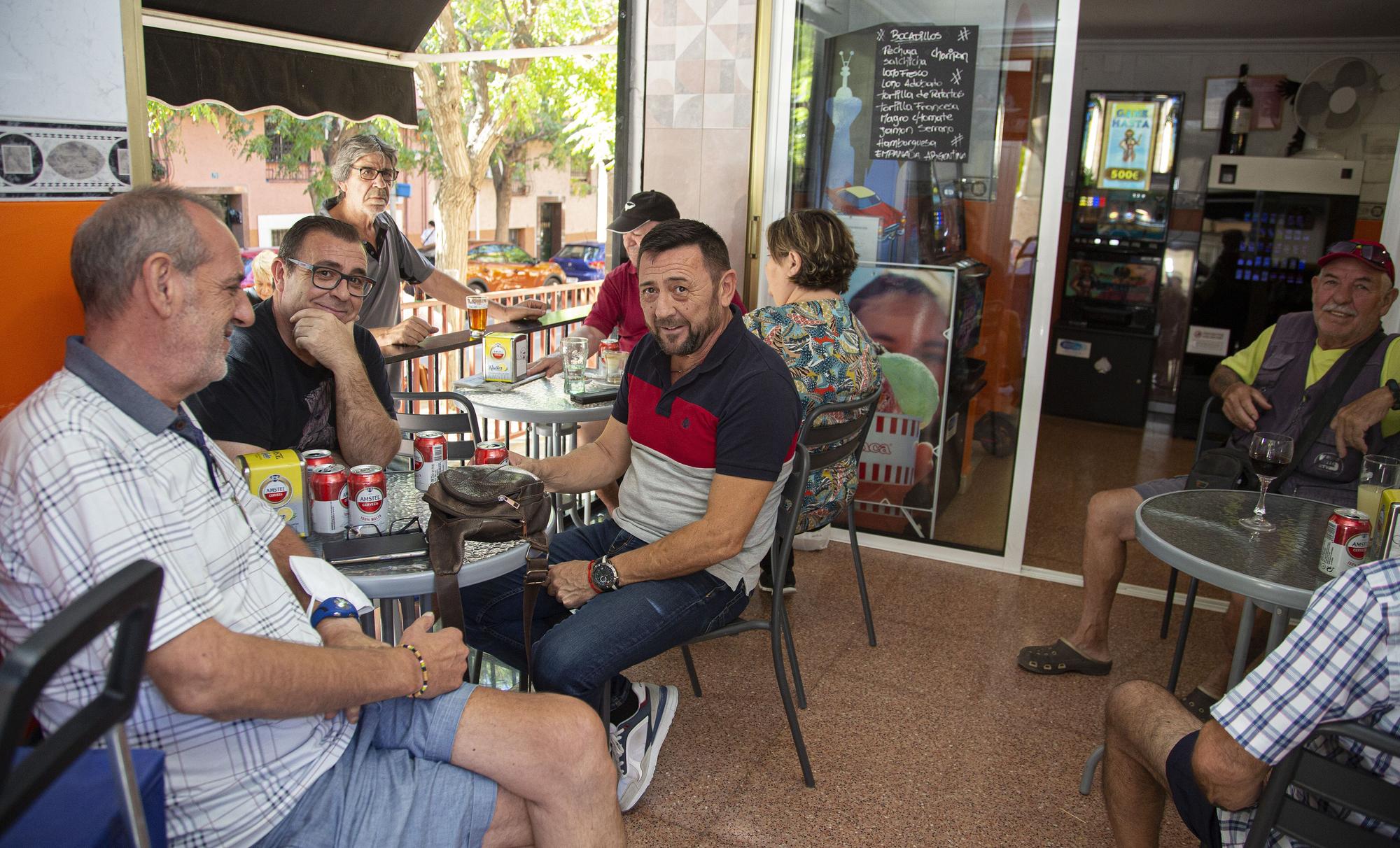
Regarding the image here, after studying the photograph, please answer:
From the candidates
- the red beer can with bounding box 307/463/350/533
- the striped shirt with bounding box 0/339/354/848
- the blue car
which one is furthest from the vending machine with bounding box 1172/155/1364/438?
the blue car

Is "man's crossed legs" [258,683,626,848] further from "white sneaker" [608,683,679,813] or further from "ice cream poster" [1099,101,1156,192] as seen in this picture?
"ice cream poster" [1099,101,1156,192]

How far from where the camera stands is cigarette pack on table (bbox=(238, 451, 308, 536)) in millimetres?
1787

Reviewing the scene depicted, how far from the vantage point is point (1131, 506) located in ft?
10.0

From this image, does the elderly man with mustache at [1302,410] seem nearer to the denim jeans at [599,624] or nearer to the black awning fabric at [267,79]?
Result: the denim jeans at [599,624]

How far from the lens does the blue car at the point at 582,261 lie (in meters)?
17.0

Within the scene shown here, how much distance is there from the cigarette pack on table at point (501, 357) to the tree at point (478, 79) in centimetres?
947

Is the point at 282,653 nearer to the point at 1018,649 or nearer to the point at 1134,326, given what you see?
the point at 1018,649

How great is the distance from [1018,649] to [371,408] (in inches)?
88.0

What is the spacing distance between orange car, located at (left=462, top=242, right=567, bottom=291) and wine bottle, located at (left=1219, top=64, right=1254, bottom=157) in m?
10.4

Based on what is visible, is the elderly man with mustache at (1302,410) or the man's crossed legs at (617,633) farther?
the elderly man with mustache at (1302,410)

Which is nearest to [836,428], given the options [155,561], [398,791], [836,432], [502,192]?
[836,432]

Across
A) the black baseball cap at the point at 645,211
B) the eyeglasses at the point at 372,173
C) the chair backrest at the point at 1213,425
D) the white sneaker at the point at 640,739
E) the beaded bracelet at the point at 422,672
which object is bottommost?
the white sneaker at the point at 640,739

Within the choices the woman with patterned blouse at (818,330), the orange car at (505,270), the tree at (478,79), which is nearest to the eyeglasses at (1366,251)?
the woman with patterned blouse at (818,330)

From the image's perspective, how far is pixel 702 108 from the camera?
4203mm
